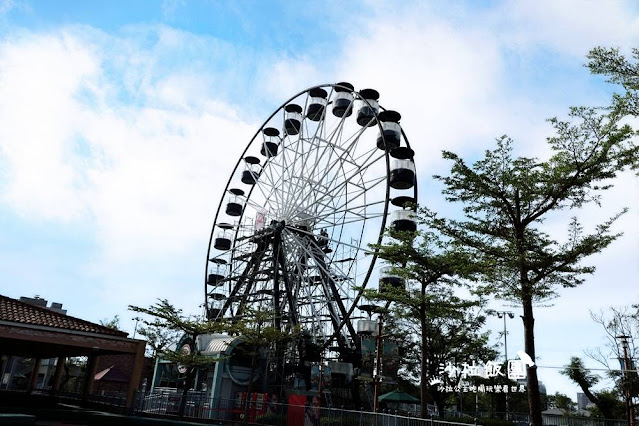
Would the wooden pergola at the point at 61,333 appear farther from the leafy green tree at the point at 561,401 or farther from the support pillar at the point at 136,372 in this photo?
the leafy green tree at the point at 561,401

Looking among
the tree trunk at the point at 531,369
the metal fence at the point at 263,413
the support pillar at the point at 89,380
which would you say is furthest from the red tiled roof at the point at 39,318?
the tree trunk at the point at 531,369

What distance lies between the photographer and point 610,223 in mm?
15367

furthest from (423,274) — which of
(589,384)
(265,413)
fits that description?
(589,384)

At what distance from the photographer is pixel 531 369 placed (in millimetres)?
14555

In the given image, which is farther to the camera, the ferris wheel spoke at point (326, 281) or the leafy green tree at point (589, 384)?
the leafy green tree at point (589, 384)

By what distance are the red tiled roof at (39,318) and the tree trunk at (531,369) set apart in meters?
15.1

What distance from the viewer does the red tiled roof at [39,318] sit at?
710 inches

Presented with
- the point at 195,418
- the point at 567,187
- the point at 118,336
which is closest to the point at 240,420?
the point at 195,418

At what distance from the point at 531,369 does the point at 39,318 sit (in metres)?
17.1

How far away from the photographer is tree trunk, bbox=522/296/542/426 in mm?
13945

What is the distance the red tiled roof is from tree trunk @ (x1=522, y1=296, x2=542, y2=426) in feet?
49.7

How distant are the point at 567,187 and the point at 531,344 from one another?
4.80 meters

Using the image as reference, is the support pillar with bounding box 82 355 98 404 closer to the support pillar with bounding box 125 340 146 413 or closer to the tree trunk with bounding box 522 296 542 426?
the support pillar with bounding box 125 340 146 413

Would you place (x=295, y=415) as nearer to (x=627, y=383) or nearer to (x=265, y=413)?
(x=265, y=413)
